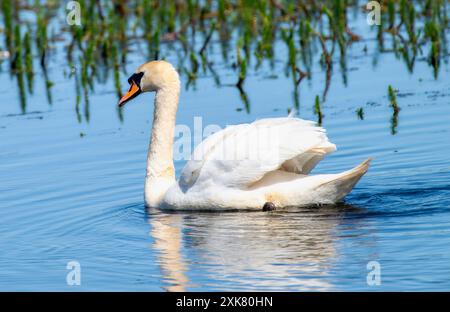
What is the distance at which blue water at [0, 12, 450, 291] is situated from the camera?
7.99 metres

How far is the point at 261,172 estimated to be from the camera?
A: 9609 millimetres

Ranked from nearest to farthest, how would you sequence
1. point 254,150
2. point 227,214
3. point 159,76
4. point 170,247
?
point 170,247 → point 254,150 → point 227,214 → point 159,76

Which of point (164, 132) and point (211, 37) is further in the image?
point (211, 37)

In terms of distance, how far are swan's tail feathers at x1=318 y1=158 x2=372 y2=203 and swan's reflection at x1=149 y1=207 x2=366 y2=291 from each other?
12 cm

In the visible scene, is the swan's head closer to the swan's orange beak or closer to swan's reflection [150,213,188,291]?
the swan's orange beak

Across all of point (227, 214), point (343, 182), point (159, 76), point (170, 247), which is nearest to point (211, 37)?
point (159, 76)

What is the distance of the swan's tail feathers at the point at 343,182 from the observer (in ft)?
30.9

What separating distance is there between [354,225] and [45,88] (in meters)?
6.89

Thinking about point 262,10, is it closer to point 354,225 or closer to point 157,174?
point 157,174

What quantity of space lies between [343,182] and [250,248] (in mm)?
1282

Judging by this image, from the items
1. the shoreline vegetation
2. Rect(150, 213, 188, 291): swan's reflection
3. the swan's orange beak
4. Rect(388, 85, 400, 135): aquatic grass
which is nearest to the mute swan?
Rect(150, 213, 188, 291): swan's reflection

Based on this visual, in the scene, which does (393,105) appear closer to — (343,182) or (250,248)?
(343,182)

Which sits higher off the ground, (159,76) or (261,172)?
(159,76)
